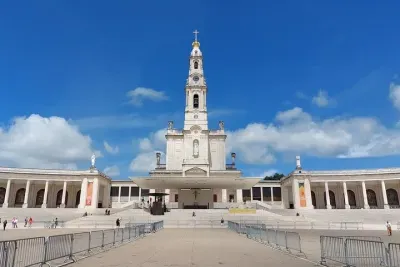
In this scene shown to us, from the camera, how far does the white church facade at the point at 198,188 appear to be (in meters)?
66.1

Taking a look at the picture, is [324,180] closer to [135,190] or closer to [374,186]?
[374,186]

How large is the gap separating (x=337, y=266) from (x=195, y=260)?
16.3 feet

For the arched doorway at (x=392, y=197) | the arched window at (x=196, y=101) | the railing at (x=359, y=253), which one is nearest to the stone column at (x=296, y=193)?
the arched doorway at (x=392, y=197)

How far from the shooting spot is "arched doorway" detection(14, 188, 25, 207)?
239ft

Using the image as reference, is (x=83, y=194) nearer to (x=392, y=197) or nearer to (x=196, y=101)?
(x=196, y=101)

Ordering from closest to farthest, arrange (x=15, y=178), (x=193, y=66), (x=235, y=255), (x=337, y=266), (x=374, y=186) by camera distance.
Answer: (x=337, y=266), (x=235, y=255), (x=15, y=178), (x=374, y=186), (x=193, y=66)

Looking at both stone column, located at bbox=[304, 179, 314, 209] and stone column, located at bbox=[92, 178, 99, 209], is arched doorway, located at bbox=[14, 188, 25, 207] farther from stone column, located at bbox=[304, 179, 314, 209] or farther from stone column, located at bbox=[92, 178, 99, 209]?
stone column, located at bbox=[304, 179, 314, 209]

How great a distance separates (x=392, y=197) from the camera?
70.6m

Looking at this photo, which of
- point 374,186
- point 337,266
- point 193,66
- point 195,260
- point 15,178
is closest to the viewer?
point 337,266

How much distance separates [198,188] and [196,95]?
2982cm

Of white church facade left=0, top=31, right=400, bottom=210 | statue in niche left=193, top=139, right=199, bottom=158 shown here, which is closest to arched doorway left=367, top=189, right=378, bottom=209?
white church facade left=0, top=31, right=400, bottom=210

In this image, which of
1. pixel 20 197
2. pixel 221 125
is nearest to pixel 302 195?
pixel 221 125

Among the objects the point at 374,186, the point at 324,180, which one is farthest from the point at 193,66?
the point at 374,186

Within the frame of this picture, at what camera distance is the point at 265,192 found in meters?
85.4
